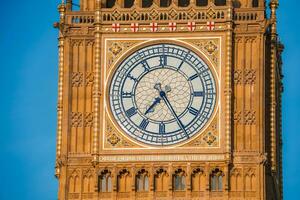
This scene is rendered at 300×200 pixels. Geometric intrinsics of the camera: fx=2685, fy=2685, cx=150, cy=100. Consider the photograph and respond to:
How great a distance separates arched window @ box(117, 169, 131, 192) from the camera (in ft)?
216

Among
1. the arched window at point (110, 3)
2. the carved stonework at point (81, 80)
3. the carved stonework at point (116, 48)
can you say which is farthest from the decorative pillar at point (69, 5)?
the carved stonework at point (81, 80)

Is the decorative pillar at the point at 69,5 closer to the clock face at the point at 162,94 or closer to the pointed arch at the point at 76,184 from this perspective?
the clock face at the point at 162,94

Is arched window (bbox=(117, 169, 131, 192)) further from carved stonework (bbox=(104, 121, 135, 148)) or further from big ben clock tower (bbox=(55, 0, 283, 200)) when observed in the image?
carved stonework (bbox=(104, 121, 135, 148))

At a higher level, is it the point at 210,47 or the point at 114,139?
the point at 210,47

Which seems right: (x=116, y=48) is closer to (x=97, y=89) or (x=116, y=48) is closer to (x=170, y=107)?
(x=97, y=89)

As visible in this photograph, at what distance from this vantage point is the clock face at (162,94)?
65.9 m

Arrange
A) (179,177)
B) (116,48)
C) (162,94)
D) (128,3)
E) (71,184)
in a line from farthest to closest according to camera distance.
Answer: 1. (128,3)
2. (116,48)
3. (162,94)
4. (71,184)
5. (179,177)

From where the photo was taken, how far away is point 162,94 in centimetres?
6625

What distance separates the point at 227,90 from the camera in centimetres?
6588

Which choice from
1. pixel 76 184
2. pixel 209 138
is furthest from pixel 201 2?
pixel 76 184

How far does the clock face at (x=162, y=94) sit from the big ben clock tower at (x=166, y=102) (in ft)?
0.08

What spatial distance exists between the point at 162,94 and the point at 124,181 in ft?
7.81

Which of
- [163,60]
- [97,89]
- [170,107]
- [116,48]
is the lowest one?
[170,107]

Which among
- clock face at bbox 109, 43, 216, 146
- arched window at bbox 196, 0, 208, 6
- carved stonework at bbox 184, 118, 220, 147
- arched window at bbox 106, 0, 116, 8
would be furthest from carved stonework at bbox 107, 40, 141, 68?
carved stonework at bbox 184, 118, 220, 147
